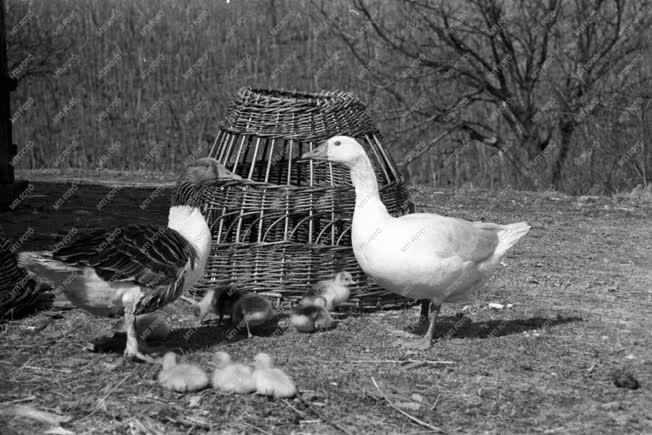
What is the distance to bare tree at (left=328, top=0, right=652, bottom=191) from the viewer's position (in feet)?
42.1

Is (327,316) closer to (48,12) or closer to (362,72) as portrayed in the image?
(362,72)

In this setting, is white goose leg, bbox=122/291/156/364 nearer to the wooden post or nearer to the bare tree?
the wooden post

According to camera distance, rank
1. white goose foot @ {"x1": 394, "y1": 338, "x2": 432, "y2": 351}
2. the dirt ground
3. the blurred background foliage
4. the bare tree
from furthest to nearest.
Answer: the blurred background foliage
the bare tree
white goose foot @ {"x1": 394, "y1": 338, "x2": 432, "y2": 351}
the dirt ground

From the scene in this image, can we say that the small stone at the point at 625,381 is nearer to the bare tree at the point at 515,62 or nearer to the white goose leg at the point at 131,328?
the white goose leg at the point at 131,328

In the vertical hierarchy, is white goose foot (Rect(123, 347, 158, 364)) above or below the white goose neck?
below

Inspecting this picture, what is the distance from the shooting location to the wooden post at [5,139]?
9.86m

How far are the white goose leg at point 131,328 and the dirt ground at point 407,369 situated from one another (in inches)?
2.6

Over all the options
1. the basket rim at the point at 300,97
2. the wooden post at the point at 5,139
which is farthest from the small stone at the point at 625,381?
the wooden post at the point at 5,139

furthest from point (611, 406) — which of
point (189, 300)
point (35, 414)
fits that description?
point (189, 300)

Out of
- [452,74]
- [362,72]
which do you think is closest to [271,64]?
[362,72]

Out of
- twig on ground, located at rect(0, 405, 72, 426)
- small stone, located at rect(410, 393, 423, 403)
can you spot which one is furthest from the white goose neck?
twig on ground, located at rect(0, 405, 72, 426)

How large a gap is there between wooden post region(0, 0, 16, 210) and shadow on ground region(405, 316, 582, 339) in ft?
18.6

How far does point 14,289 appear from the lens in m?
6.39

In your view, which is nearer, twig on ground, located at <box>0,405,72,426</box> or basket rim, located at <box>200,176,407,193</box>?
twig on ground, located at <box>0,405,72,426</box>
